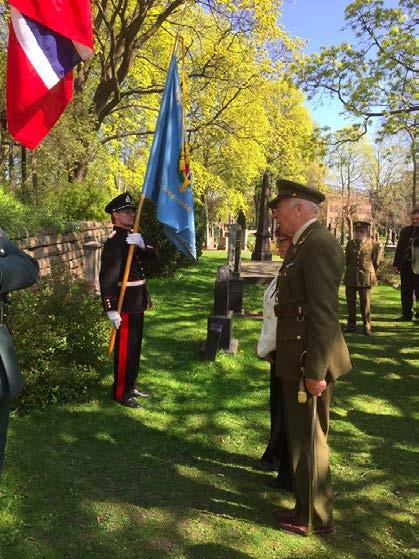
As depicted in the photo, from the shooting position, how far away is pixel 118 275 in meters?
5.16

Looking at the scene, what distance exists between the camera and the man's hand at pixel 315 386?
118 inches

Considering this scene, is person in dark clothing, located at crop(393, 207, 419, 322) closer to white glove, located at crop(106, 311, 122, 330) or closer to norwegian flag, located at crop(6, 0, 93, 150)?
white glove, located at crop(106, 311, 122, 330)

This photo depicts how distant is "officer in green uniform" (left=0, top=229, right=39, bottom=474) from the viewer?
2.66m

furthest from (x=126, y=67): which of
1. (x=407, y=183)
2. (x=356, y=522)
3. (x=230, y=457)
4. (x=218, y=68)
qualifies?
(x=407, y=183)

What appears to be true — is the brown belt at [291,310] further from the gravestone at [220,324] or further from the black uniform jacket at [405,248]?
the black uniform jacket at [405,248]

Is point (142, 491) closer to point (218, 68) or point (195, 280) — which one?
point (195, 280)

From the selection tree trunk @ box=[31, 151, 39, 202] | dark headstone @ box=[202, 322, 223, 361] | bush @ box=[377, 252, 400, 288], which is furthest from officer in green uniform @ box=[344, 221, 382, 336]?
bush @ box=[377, 252, 400, 288]

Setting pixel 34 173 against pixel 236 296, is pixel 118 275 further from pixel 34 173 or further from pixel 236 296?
pixel 34 173

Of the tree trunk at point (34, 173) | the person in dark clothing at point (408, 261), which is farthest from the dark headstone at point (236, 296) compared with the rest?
the tree trunk at point (34, 173)

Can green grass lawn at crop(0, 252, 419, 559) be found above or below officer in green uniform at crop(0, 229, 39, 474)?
below

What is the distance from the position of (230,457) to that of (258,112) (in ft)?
65.6

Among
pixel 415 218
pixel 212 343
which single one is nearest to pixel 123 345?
pixel 212 343

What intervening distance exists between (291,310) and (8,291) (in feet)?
5.29

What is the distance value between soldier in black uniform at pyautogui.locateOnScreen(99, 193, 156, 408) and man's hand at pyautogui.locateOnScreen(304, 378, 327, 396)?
242 cm
